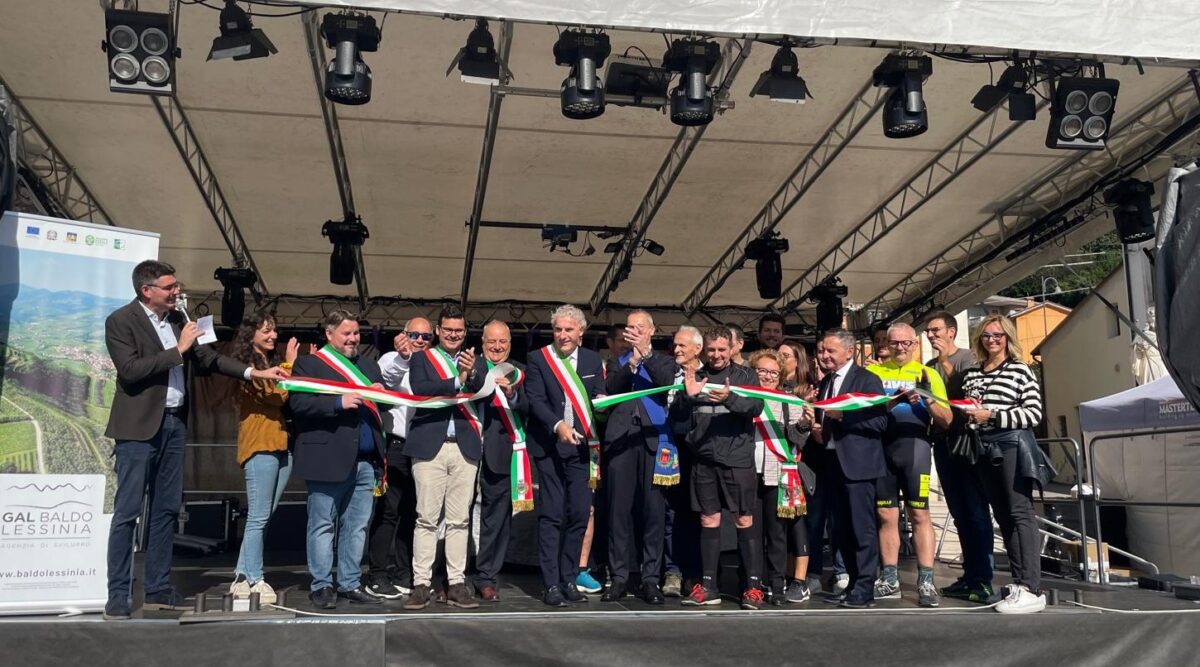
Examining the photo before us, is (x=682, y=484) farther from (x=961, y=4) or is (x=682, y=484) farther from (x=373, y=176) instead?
(x=373, y=176)

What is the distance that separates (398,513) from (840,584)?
263 cm

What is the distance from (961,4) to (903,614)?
3.07m

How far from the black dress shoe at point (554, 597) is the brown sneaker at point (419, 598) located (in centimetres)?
60

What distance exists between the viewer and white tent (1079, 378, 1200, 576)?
992 cm

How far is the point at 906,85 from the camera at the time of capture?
21.7 feet

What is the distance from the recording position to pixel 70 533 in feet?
14.8

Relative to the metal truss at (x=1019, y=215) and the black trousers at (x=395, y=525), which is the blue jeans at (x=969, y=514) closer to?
the black trousers at (x=395, y=525)

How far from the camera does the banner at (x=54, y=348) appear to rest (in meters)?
4.49

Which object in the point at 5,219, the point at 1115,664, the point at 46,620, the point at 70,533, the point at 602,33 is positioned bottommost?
the point at 1115,664

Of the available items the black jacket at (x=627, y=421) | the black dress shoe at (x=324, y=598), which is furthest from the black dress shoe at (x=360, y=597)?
the black jacket at (x=627, y=421)

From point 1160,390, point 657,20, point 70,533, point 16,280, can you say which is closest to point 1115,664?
point 657,20

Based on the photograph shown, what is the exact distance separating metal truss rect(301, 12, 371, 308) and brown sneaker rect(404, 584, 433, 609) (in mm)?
3672

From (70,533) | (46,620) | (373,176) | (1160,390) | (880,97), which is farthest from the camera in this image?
(1160,390)

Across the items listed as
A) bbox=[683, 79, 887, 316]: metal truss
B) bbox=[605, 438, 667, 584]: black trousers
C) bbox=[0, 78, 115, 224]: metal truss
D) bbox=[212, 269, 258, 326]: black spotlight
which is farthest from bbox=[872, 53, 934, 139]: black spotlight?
bbox=[212, 269, 258, 326]: black spotlight
